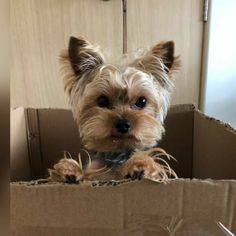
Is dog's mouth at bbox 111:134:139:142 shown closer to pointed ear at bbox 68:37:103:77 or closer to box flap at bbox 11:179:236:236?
pointed ear at bbox 68:37:103:77

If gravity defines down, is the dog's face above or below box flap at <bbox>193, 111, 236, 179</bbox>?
above

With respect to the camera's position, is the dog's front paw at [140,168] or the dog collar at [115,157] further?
the dog collar at [115,157]

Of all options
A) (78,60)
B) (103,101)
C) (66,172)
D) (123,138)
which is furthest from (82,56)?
(66,172)

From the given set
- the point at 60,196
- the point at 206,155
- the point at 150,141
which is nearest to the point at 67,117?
the point at 150,141

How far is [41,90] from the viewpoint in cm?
155

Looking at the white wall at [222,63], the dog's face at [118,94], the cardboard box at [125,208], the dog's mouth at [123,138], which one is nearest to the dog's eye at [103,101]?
the dog's face at [118,94]

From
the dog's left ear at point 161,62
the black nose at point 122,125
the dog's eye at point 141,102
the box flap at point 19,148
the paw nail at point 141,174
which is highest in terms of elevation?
the dog's left ear at point 161,62

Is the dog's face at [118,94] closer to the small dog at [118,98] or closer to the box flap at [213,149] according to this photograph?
the small dog at [118,98]

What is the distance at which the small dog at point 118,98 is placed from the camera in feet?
3.03

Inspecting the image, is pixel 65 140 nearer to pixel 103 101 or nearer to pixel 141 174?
pixel 103 101

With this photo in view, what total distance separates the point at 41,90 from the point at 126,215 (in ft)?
3.53

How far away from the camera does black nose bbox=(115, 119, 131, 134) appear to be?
0.90 metres

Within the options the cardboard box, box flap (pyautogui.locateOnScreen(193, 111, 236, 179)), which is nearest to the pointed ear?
box flap (pyautogui.locateOnScreen(193, 111, 236, 179))

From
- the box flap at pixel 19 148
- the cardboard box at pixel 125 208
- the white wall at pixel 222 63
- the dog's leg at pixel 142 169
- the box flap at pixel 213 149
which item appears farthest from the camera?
the white wall at pixel 222 63
